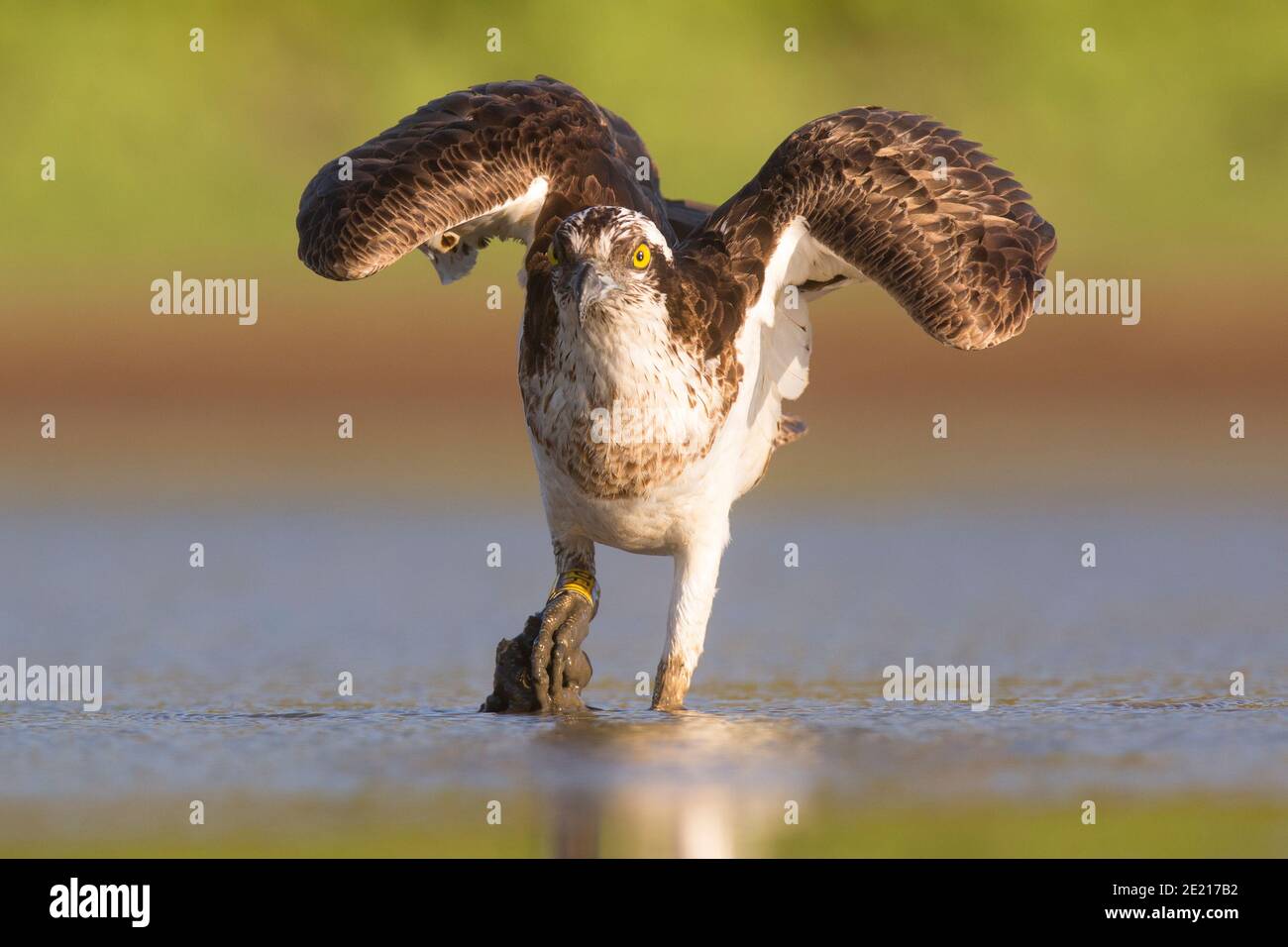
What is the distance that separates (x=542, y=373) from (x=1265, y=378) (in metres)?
17.2

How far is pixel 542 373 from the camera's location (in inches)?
460

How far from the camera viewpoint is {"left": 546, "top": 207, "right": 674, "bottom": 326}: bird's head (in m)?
11.0

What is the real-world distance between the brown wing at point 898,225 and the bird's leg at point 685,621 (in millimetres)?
1403

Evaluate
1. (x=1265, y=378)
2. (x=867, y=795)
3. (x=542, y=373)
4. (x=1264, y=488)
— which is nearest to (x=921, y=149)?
(x=542, y=373)

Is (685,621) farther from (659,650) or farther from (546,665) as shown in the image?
(659,650)

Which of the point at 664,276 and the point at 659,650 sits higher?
the point at 664,276

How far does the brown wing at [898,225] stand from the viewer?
39.5 ft

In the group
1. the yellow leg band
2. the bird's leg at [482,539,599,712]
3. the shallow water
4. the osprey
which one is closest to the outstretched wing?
the osprey

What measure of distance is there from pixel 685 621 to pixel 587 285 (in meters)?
2.18

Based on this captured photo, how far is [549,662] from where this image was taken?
12.1 m

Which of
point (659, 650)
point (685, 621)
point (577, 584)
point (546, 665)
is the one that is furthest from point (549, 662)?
point (659, 650)

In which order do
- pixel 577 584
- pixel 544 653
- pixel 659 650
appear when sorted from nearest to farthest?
pixel 544 653 → pixel 577 584 → pixel 659 650

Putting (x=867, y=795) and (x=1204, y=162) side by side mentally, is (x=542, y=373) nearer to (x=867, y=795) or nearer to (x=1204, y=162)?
(x=867, y=795)

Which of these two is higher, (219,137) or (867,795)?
(219,137)
